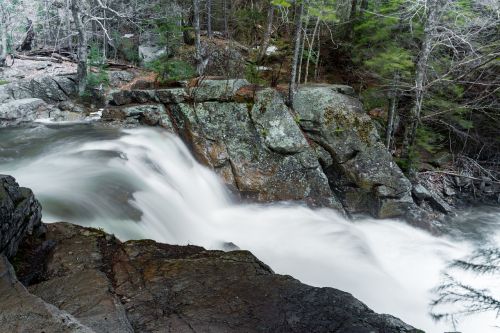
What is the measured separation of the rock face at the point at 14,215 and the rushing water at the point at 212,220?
3.24 ft

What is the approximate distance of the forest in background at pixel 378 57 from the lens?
9.42 metres

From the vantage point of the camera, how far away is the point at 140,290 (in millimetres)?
2977

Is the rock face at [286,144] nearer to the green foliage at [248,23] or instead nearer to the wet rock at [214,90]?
the wet rock at [214,90]

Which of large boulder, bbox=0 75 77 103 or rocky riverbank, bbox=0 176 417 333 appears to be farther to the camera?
large boulder, bbox=0 75 77 103

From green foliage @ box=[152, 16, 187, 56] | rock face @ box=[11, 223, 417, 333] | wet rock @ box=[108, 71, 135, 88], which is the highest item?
green foliage @ box=[152, 16, 187, 56]

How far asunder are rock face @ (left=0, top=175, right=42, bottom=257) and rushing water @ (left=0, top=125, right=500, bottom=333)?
0.99 metres

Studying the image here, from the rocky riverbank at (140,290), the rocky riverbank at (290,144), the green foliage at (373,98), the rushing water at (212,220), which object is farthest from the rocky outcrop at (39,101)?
the green foliage at (373,98)

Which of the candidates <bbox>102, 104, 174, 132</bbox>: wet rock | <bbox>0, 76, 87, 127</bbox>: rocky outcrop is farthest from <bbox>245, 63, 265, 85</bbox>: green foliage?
<bbox>0, 76, 87, 127</bbox>: rocky outcrop

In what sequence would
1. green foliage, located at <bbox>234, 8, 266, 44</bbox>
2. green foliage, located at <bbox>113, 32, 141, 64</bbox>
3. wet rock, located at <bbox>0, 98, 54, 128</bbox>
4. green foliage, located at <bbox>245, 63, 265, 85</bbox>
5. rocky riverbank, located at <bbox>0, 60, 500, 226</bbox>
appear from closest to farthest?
rocky riverbank, located at <bbox>0, 60, 500, 226</bbox>, wet rock, located at <bbox>0, 98, 54, 128</bbox>, green foliage, located at <bbox>245, 63, 265, 85</bbox>, green foliage, located at <bbox>234, 8, 266, 44</bbox>, green foliage, located at <bbox>113, 32, 141, 64</bbox>

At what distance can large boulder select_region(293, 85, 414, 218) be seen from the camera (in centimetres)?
945

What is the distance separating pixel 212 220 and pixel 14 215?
4.78 meters

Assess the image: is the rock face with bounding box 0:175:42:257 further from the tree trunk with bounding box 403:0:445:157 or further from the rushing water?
the tree trunk with bounding box 403:0:445:157

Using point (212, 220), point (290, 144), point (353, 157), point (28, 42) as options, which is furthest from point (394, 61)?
point (28, 42)

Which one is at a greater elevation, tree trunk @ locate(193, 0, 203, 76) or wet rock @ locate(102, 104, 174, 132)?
tree trunk @ locate(193, 0, 203, 76)
